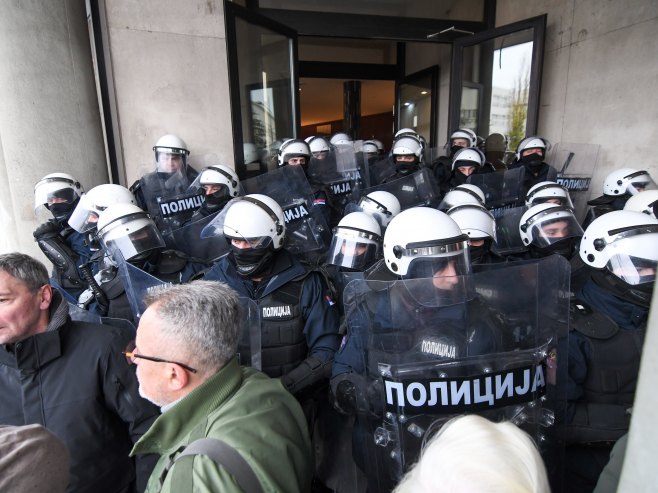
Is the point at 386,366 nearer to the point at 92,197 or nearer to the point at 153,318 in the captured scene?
the point at 153,318

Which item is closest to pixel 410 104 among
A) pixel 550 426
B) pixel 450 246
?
pixel 450 246

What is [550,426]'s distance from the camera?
1525 mm

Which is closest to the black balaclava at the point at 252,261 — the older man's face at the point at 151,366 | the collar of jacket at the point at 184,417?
the older man's face at the point at 151,366

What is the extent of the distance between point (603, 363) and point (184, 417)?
181 cm

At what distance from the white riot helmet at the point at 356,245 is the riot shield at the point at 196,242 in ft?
3.89

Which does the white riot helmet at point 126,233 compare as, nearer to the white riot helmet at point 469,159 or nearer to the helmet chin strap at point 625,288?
the helmet chin strap at point 625,288

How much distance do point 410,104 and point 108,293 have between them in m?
10.6

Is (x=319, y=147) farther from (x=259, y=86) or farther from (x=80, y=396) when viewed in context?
(x=80, y=396)

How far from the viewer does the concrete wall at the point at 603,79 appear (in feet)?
18.9

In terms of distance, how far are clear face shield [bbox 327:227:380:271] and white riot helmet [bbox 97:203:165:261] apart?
4.74ft

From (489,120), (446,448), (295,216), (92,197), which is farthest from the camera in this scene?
(489,120)

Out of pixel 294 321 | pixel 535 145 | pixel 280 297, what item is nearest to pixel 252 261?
pixel 280 297

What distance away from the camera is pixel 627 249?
2.28 meters

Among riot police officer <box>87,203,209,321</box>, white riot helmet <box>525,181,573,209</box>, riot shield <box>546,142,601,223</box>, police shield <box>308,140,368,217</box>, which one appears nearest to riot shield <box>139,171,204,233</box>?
riot police officer <box>87,203,209,321</box>
